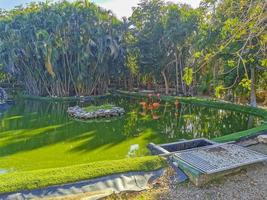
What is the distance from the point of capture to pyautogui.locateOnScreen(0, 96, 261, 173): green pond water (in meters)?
10.1

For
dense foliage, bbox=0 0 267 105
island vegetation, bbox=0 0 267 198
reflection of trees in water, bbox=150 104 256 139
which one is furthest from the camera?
dense foliage, bbox=0 0 267 105

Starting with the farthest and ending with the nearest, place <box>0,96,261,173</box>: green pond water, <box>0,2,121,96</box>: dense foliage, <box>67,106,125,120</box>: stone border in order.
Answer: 1. <box>0,2,121,96</box>: dense foliage
2. <box>67,106,125,120</box>: stone border
3. <box>0,96,261,173</box>: green pond water

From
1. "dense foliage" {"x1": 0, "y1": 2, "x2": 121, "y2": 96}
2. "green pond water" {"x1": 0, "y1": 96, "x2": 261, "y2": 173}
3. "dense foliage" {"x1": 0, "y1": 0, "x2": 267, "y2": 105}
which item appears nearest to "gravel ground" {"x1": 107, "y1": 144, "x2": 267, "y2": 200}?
"green pond water" {"x1": 0, "y1": 96, "x2": 261, "y2": 173}

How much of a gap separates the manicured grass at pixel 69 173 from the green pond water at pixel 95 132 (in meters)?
2.91

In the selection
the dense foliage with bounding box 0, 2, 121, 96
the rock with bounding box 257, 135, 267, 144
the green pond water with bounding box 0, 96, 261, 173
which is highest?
the dense foliage with bounding box 0, 2, 121, 96

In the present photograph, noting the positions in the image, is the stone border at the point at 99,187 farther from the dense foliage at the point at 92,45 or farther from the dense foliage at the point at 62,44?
the dense foliage at the point at 62,44

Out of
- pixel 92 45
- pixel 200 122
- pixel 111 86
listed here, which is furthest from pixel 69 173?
pixel 111 86

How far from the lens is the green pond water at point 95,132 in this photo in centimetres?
1012

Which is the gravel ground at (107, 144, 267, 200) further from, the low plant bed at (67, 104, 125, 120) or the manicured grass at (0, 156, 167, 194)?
the low plant bed at (67, 104, 125, 120)

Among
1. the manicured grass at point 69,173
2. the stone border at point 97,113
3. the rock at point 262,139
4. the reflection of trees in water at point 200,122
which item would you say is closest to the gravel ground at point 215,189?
the manicured grass at point 69,173

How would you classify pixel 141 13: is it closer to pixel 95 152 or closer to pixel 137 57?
pixel 137 57

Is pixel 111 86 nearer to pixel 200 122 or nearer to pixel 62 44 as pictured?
pixel 62 44

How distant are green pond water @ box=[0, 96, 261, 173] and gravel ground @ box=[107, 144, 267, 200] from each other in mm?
3612

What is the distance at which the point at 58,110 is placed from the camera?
21344 millimetres
